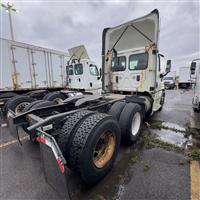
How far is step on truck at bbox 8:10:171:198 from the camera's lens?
1.84m

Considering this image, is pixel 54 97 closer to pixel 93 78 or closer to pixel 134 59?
pixel 93 78

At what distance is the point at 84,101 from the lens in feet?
10.6

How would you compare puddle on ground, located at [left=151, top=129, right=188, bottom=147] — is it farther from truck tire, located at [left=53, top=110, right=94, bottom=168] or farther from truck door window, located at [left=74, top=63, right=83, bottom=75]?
truck door window, located at [left=74, top=63, right=83, bottom=75]

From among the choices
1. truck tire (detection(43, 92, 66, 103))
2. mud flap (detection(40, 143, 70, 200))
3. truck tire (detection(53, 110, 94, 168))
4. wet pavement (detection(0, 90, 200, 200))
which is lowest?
wet pavement (detection(0, 90, 200, 200))

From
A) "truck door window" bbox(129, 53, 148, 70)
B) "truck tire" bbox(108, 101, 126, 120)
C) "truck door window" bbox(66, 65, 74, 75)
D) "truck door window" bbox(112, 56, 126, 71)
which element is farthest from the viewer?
"truck door window" bbox(66, 65, 74, 75)

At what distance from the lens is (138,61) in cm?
488

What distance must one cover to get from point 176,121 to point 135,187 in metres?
4.16

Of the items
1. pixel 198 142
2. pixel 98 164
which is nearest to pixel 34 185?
pixel 98 164

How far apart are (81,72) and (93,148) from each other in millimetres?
6594

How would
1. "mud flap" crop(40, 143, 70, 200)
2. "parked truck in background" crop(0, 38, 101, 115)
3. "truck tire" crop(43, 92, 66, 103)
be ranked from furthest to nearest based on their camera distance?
1. "parked truck in background" crop(0, 38, 101, 115)
2. "truck tire" crop(43, 92, 66, 103)
3. "mud flap" crop(40, 143, 70, 200)

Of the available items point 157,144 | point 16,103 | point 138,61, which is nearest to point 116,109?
point 157,144

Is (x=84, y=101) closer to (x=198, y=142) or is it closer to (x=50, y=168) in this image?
(x=50, y=168)

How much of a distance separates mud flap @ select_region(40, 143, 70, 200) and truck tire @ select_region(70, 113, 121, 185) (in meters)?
0.31

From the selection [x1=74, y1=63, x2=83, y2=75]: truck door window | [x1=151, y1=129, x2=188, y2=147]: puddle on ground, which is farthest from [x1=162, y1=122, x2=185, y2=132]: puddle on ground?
[x1=74, y1=63, x2=83, y2=75]: truck door window
